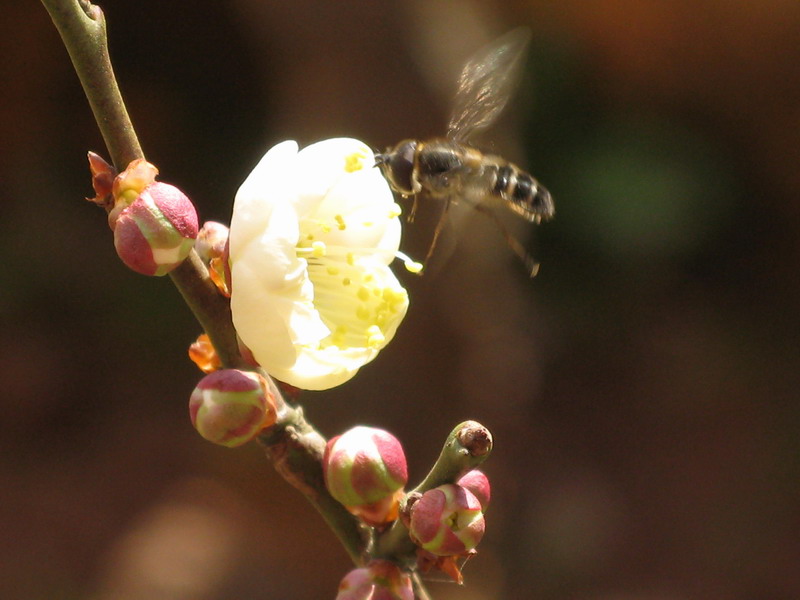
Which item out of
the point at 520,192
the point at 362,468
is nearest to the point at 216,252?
the point at 362,468

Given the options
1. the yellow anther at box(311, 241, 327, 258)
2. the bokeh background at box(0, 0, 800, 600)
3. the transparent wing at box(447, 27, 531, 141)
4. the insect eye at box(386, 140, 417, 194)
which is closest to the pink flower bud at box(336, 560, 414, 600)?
the yellow anther at box(311, 241, 327, 258)

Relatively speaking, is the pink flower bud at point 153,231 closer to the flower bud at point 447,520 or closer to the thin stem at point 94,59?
the thin stem at point 94,59

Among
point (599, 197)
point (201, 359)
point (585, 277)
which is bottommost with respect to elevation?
point (585, 277)

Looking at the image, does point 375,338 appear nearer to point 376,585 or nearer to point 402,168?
point 376,585

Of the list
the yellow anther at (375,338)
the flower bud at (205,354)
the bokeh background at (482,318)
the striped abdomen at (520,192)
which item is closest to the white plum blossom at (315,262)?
the yellow anther at (375,338)

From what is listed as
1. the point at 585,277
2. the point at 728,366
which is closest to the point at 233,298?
the point at 585,277

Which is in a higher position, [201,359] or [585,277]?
[201,359]

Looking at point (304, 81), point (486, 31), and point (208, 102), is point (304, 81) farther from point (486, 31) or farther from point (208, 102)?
point (486, 31)
